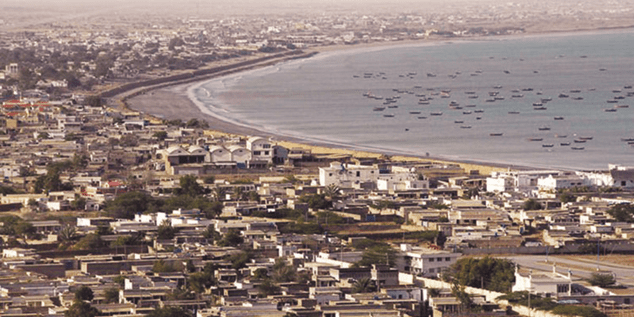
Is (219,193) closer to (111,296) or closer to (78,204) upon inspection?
(78,204)

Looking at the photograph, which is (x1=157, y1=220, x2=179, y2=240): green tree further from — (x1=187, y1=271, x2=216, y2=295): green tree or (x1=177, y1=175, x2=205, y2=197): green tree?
(x1=177, y1=175, x2=205, y2=197): green tree

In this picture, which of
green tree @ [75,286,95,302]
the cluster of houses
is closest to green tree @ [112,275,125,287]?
the cluster of houses

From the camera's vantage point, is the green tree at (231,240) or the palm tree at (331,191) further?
the palm tree at (331,191)

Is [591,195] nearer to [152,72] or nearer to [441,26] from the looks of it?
[152,72]

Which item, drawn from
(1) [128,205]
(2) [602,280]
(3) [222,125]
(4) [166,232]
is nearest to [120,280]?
(4) [166,232]

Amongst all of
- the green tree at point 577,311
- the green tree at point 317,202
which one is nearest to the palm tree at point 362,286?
the green tree at point 577,311

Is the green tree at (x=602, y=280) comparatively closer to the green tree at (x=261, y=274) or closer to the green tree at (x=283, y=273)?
the green tree at (x=283, y=273)
